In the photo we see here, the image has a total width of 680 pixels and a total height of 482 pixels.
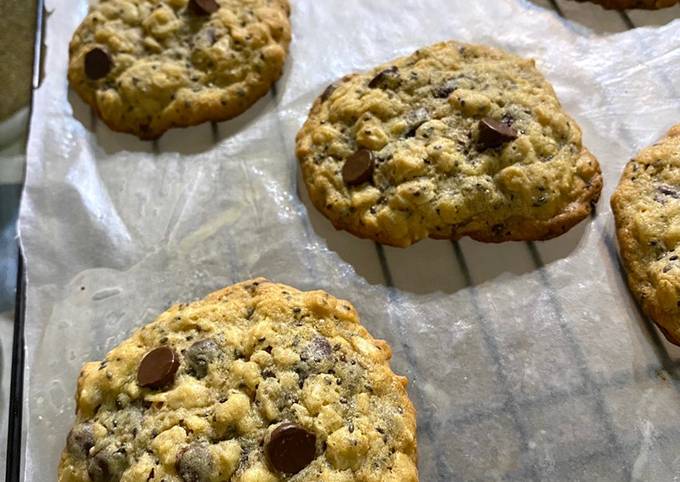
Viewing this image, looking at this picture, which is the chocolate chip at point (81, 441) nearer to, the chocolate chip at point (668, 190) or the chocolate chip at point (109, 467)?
the chocolate chip at point (109, 467)

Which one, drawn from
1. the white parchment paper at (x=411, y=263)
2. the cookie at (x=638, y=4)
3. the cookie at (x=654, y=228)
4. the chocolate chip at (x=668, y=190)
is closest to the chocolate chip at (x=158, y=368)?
the white parchment paper at (x=411, y=263)

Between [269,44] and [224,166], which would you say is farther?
[269,44]

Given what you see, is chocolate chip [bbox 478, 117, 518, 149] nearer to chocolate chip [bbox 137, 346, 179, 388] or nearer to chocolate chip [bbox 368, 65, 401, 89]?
chocolate chip [bbox 368, 65, 401, 89]

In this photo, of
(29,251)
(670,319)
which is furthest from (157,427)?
(670,319)

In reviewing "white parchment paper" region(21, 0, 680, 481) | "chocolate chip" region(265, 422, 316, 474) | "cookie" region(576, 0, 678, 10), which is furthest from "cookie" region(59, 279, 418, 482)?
"cookie" region(576, 0, 678, 10)

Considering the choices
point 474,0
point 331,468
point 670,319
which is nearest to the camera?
point 331,468

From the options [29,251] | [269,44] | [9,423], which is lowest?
[9,423]

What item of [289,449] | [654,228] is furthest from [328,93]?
[289,449]

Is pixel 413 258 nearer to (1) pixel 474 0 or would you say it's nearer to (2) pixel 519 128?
(2) pixel 519 128
